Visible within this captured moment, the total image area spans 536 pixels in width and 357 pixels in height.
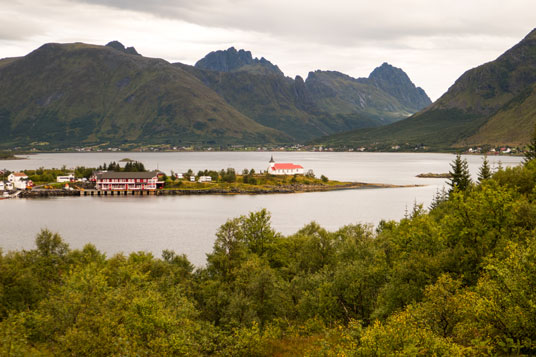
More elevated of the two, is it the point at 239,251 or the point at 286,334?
the point at 239,251

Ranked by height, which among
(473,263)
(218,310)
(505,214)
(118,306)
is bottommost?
(218,310)

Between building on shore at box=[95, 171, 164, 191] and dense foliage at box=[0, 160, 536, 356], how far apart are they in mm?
93814

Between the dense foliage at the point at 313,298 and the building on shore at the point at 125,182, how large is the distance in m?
93.8

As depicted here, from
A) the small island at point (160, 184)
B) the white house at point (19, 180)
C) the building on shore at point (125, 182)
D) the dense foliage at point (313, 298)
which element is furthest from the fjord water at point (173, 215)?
the dense foliage at point (313, 298)

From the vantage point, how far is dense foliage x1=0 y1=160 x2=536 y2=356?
1614 centimetres

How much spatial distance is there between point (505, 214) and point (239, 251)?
23209 millimetres

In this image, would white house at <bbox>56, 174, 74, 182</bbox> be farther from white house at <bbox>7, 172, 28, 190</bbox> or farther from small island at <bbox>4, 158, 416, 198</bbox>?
white house at <bbox>7, 172, 28, 190</bbox>

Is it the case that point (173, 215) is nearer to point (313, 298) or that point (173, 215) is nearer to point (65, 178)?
point (65, 178)

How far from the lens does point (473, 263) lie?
1000 inches

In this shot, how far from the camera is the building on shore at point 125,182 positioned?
135500 millimetres

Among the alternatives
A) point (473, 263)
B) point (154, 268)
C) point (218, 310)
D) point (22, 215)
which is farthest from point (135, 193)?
point (473, 263)

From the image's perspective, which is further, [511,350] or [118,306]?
[118,306]

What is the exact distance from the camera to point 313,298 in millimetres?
28891

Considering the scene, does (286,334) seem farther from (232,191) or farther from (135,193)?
(135,193)
